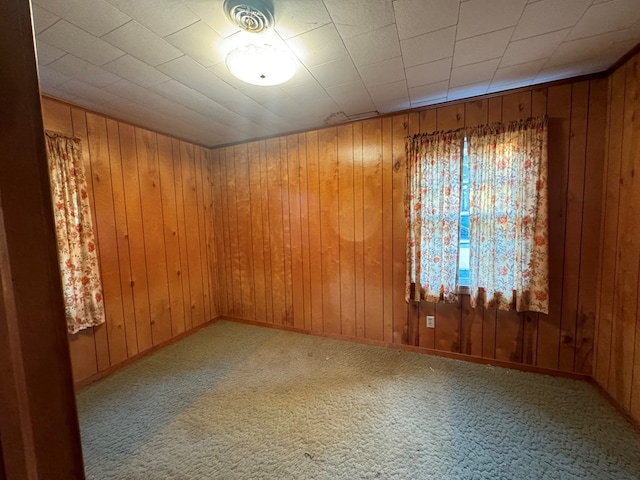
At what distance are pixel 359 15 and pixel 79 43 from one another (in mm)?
1463

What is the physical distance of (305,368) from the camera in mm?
2256

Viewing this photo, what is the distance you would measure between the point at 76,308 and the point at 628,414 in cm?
387

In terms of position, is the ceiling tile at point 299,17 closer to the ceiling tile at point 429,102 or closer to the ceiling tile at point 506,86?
the ceiling tile at point 429,102

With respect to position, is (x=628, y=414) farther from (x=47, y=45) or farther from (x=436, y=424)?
(x=47, y=45)

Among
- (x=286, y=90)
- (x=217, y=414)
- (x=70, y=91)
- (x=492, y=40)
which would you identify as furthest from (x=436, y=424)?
(x=70, y=91)

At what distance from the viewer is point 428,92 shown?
78.4 inches

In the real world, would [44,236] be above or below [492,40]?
below

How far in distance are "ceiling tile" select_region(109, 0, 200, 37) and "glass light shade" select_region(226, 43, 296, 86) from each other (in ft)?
0.77

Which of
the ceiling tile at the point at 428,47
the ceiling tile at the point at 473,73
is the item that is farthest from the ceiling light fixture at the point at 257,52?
the ceiling tile at the point at 473,73

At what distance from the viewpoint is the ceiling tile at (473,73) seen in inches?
64.9

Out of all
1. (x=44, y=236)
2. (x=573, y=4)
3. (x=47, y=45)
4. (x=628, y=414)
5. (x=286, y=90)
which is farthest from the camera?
(x=286, y=90)

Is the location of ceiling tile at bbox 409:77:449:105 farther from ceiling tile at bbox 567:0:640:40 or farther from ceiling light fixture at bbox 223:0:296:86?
ceiling light fixture at bbox 223:0:296:86

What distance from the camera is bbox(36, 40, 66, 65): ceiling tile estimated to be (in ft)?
4.40

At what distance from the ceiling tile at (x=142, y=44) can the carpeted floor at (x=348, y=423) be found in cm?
226
